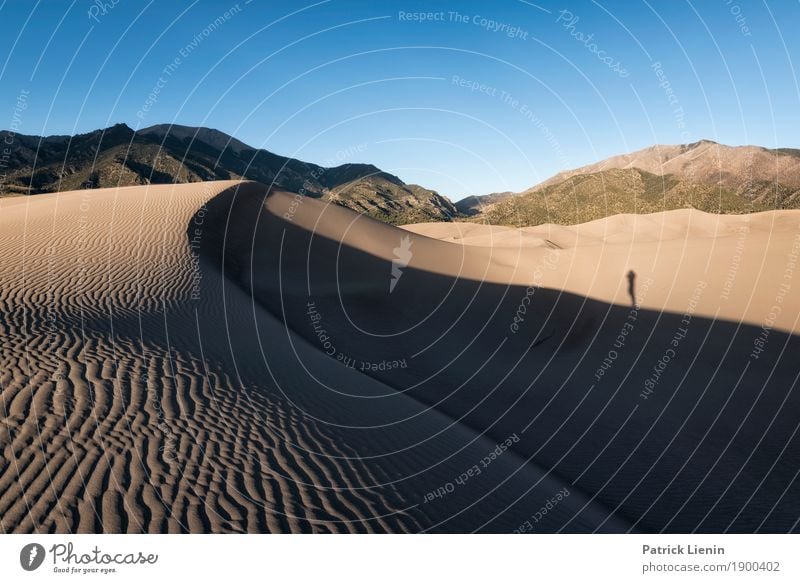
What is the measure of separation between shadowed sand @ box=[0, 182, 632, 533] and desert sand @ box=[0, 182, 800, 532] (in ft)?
0.14

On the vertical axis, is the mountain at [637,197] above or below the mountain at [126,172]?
above

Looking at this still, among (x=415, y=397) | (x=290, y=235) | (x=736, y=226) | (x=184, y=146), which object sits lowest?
(x=415, y=397)

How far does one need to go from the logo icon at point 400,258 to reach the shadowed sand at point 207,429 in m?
10.2

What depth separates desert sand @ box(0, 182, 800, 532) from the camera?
5.87m

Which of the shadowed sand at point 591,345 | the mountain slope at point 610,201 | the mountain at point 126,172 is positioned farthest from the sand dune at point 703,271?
the mountain slope at point 610,201

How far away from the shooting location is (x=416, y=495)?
660 centimetres

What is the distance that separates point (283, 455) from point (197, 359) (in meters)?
4.02

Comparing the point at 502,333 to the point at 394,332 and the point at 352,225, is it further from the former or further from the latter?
the point at 352,225

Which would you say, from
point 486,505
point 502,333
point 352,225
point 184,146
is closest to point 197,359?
point 486,505
